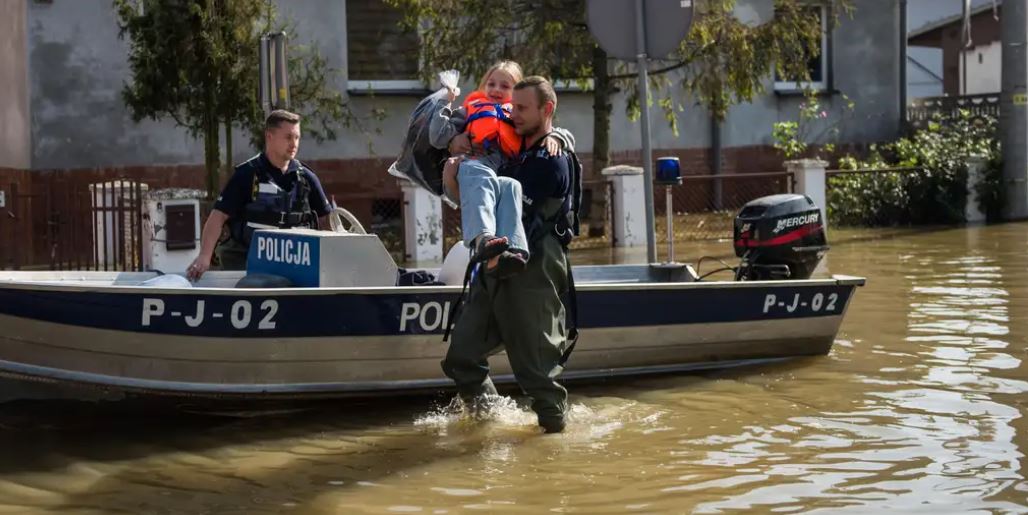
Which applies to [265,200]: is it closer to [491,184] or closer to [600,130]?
[491,184]

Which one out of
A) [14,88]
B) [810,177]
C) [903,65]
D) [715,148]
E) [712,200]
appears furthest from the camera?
[903,65]

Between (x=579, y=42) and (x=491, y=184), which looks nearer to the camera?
(x=491, y=184)

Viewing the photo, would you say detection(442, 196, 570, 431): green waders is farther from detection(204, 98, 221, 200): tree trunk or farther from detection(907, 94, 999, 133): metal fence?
detection(907, 94, 999, 133): metal fence

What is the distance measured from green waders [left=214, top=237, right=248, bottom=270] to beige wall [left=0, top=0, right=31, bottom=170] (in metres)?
10.1

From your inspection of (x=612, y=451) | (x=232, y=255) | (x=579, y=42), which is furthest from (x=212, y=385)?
(x=579, y=42)

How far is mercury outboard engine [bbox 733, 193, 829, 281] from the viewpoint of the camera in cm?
980

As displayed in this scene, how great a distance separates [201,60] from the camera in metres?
15.3

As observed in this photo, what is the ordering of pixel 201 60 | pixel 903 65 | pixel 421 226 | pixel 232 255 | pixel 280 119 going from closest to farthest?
pixel 280 119 → pixel 232 255 → pixel 201 60 → pixel 421 226 → pixel 903 65

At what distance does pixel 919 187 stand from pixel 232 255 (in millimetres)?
15151

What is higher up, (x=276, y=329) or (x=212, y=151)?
(x=212, y=151)

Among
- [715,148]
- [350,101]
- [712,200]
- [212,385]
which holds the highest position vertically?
[350,101]

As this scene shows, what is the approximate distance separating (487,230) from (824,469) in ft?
6.25

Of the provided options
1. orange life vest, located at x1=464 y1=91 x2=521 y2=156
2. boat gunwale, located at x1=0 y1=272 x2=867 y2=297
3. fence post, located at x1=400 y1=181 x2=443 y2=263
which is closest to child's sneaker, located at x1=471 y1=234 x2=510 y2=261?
orange life vest, located at x1=464 y1=91 x2=521 y2=156

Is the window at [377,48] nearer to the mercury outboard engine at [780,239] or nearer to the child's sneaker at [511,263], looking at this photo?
the mercury outboard engine at [780,239]
